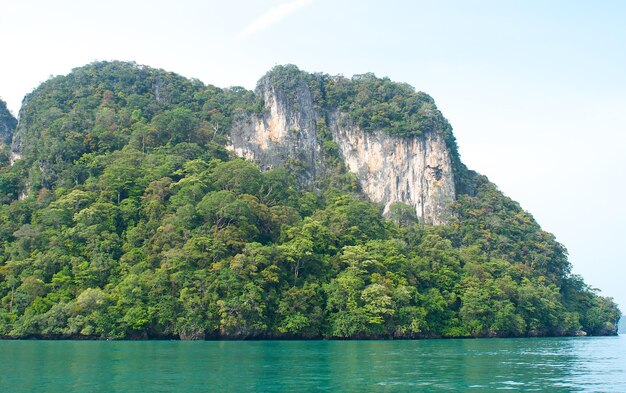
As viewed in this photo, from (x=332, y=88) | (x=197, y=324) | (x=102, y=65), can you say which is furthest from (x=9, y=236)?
(x=332, y=88)

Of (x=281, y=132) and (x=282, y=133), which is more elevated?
(x=281, y=132)

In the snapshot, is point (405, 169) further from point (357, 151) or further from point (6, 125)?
point (6, 125)

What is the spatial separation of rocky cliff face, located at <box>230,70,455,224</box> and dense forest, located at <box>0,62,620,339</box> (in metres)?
1.78

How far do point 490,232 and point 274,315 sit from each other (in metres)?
37.0

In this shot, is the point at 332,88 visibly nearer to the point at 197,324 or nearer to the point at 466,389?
the point at 197,324

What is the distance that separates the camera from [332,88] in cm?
9231

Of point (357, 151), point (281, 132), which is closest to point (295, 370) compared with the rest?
point (281, 132)

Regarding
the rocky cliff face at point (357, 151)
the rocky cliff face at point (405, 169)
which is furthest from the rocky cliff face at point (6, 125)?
the rocky cliff face at point (405, 169)

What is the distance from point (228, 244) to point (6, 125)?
183ft

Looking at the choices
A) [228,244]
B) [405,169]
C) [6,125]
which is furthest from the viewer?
[6,125]

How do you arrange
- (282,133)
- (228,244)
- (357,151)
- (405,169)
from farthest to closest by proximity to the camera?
(357,151) → (282,133) → (405,169) → (228,244)

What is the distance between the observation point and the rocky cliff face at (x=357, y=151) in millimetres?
84375

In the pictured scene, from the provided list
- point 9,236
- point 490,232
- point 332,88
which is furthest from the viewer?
point 332,88

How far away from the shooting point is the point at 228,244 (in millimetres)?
52344
